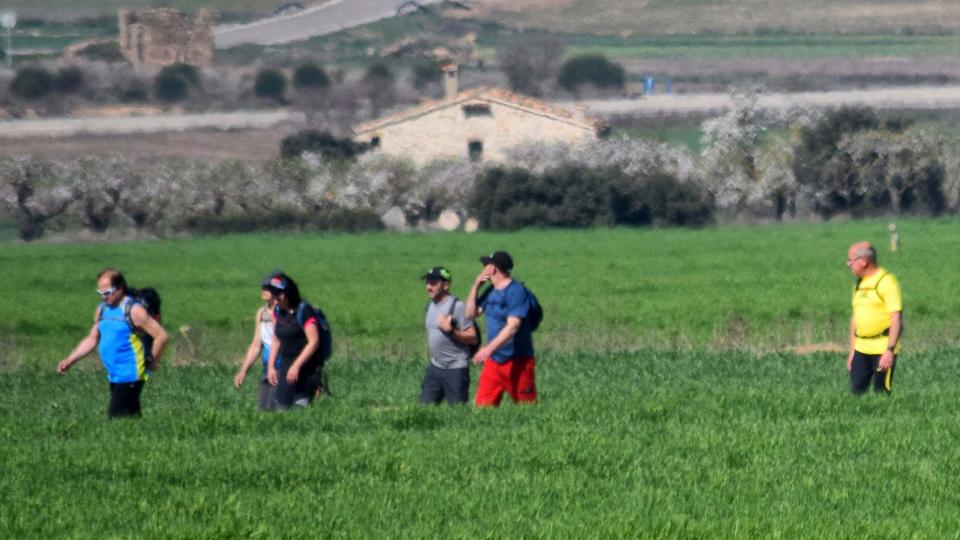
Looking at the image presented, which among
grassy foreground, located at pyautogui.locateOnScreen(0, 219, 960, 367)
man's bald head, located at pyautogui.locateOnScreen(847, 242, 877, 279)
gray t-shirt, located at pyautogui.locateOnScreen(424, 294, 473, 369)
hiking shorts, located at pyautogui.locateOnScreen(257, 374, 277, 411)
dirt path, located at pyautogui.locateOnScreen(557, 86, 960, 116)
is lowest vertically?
grassy foreground, located at pyautogui.locateOnScreen(0, 219, 960, 367)

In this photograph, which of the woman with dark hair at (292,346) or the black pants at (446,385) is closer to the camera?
the woman with dark hair at (292,346)

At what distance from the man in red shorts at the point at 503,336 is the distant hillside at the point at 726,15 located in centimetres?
9223

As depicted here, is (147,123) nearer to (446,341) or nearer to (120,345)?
(446,341)

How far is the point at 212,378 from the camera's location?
74.7ft

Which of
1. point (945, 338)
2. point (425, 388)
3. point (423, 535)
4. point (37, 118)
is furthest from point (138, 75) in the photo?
point (423, 535)

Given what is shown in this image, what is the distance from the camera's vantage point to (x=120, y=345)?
14.0 m

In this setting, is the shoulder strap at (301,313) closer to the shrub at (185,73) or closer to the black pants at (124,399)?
the black pants at (124,399)

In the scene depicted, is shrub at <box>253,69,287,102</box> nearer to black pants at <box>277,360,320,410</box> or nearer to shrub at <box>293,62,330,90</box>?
shrub at <box>293,62,330,90</box>

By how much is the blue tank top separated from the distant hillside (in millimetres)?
93627

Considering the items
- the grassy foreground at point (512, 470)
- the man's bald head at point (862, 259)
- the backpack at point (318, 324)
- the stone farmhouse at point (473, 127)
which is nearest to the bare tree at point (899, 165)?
the stone farmhouse at point (473, 127)

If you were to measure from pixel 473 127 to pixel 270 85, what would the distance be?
11.0m

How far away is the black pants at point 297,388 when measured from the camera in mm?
15227

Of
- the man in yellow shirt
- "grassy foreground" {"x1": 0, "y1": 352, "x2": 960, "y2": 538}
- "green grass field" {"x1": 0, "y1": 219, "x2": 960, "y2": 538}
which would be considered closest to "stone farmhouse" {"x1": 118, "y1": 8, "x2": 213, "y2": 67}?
"green grass field" {"x1": 0, "y1": 219, "x2": 960, "y2": 538}

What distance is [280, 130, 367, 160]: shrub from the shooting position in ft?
238
